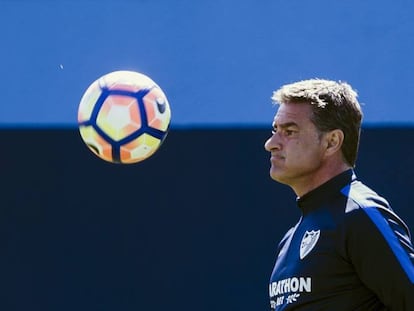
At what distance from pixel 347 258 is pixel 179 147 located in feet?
7.96

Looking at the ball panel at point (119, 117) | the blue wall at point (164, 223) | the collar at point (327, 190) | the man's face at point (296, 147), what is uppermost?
the ball panel at point (119, 117)

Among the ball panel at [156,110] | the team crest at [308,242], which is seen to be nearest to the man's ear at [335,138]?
the team crest at [308,242]

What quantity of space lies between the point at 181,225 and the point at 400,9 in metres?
1.68

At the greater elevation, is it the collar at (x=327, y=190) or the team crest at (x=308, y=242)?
the collar at (x=327, y=190)

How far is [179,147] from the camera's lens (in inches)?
188

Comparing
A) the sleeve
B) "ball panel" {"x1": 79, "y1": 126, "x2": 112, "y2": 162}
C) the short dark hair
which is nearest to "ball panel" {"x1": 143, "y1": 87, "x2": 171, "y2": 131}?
"ball panel" {"x1": 79, "y1": 126, "x2": 112, "y2": 162}

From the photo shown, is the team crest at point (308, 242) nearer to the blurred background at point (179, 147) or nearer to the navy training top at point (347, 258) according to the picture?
the navy training top at point (347, 258)

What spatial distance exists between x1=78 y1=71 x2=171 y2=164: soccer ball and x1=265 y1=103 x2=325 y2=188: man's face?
876mm

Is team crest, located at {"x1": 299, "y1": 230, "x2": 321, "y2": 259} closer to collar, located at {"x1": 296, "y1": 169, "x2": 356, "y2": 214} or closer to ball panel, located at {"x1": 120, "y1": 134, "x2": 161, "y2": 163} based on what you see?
collar, located at {"x1": 296, "y1": 169, "x2": 356, "y2": 214}

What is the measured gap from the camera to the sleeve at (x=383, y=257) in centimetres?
234

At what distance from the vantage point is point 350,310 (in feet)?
7.97

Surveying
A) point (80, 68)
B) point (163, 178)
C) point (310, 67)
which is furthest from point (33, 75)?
point (310, 67)

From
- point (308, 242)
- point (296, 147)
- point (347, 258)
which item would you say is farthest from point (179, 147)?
point (347, 258)

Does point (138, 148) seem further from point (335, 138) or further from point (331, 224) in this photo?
point (331, 224)
